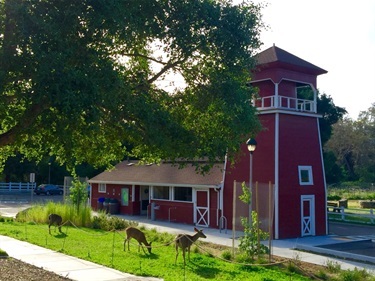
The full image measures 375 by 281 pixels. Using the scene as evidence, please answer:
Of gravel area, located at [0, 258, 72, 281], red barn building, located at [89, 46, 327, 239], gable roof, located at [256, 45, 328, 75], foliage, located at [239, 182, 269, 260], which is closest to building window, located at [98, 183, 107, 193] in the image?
red barn building, located at [89, 46, 327, 239]

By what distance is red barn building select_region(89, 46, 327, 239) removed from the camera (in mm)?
23109

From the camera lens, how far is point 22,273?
12.2 m

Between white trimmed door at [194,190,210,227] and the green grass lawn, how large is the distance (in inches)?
257

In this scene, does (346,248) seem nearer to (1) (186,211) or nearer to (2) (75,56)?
(1) (186,211)

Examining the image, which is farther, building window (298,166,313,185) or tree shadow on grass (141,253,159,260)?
building window (298,166,313,185)

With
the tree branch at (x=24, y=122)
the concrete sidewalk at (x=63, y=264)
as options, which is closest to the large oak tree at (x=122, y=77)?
the tree branch at (x=24, y=122)

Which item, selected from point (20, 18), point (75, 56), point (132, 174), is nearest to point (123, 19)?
point (75, 56)

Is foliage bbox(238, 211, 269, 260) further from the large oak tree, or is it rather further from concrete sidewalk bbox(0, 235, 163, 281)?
concrete sidewalk bbox(0, 235, 163, 281)

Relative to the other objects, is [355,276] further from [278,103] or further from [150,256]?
[278,103]

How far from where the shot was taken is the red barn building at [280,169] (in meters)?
23.1

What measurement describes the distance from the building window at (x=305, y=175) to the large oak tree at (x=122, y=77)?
32.5ft

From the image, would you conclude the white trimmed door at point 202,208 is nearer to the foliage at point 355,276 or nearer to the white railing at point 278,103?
the white railing at point 278,103

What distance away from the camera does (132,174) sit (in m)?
33.1

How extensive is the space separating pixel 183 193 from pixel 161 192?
2349 millimetres
